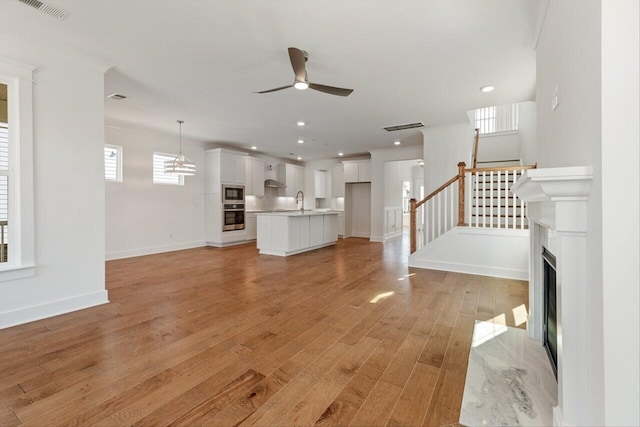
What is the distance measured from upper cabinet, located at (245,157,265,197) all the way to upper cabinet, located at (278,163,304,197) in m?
1.08

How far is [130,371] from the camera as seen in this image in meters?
1.95

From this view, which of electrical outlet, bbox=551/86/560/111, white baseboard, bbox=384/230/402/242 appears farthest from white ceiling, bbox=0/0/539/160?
white baseboard, bbox=384/230/402/242

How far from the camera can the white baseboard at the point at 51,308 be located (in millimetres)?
2686

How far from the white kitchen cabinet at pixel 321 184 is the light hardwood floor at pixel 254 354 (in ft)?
21.7

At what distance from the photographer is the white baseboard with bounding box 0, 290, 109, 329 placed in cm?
269

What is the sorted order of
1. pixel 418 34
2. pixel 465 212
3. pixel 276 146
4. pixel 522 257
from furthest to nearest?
pixel 276 146 < pixel 465 212 < pixel 522 257 < pixel 418 34

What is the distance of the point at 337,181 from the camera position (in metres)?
9.80

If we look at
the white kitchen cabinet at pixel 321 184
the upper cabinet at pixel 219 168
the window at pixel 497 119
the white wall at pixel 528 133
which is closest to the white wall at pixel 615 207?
the white wall at pixel 528 133

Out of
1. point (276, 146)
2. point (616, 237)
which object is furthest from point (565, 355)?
point (276, 146)

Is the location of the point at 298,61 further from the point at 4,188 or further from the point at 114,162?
the point at 114,162

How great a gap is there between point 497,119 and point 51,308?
9.08 metres

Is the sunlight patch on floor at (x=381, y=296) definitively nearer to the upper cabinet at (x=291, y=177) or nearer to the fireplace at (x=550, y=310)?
the fireplace at (x=550, y=310)

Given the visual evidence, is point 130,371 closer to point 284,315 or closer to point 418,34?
point 284,315

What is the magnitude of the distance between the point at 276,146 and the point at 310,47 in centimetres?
524
